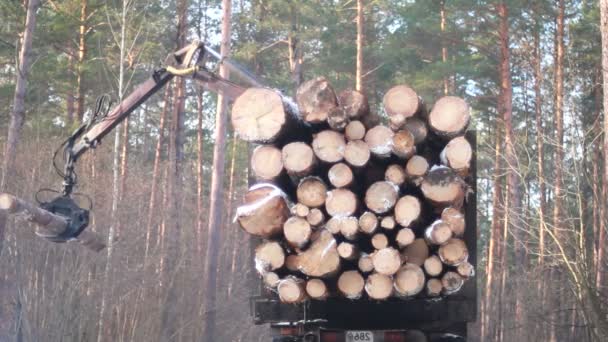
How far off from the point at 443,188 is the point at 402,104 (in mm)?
859

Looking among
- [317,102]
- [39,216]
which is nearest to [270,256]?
[317,102]

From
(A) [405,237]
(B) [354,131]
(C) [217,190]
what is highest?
(C) [217,190]

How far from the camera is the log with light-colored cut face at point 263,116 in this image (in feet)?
24.0

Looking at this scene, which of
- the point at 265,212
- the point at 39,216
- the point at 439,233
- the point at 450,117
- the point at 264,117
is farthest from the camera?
the point at 39,216

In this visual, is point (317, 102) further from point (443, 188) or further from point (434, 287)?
point (434, 287)

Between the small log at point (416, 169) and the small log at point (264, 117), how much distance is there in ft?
3.62

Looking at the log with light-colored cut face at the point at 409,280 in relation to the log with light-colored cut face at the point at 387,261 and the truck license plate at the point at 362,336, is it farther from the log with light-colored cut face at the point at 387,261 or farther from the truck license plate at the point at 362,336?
the truck license plate at the point at 362,336

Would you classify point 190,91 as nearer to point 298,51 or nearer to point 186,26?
point 186,26

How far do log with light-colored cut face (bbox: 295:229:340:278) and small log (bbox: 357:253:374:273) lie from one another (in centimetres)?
21

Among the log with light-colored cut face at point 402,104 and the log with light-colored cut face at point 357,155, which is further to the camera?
the log with light-colored cut face at point 402,104

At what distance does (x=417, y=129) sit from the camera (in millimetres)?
7305

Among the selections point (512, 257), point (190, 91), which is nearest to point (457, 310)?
point (190, 91)

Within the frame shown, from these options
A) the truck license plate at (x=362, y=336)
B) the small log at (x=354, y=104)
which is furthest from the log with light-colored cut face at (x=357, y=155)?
the truck license plate at (x=362, y=336)

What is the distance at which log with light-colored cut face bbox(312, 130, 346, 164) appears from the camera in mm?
7141
